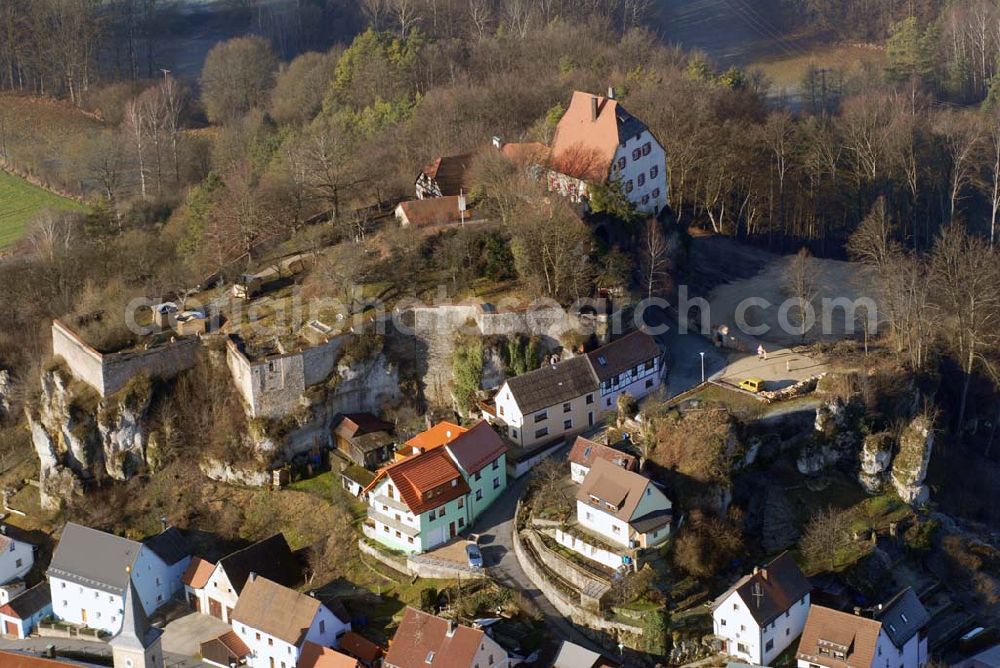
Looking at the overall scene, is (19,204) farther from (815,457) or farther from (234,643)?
(815,457)

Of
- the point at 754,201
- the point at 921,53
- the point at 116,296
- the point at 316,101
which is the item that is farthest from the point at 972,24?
the point at 116,296

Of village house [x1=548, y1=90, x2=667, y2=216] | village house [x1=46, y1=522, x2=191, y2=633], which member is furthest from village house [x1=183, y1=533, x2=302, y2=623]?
village house [x1=548, y1=90, x2=667, y2=216]

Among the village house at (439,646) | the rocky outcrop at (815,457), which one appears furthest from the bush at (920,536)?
the village house at (439,646)

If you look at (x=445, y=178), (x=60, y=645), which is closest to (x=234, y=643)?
(x=60, y=645)

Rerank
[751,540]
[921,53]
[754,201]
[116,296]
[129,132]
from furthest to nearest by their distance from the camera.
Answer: [921,53]
[129,132]
[754,201]
[116,296]
[751,540]

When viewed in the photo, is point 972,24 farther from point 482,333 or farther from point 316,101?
point 482,333
